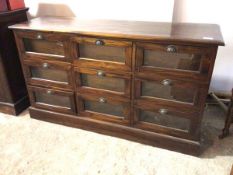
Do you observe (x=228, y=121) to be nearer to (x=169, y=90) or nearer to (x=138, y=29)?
(x=169, y=90)

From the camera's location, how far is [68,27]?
152 centimetres

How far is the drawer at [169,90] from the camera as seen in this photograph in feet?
4.50

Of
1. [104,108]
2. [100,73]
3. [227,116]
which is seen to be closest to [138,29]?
[100,73]

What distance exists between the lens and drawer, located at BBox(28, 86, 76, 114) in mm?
1785

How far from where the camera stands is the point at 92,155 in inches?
62.7

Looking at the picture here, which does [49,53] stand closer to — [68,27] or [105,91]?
[68,27]

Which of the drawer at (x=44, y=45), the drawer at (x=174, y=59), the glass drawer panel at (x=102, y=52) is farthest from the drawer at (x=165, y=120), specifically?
the drawer at (x=44, y=45)

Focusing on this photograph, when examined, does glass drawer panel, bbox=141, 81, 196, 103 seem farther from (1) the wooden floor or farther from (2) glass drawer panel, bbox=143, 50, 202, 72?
(1) the wooden floor

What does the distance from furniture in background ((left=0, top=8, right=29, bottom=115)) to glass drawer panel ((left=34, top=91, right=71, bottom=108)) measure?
0.24 metres

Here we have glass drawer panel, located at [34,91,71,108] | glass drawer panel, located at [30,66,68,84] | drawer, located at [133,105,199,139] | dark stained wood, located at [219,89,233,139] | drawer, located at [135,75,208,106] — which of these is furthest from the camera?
glass drawer panel, located at [34,91,71,108]

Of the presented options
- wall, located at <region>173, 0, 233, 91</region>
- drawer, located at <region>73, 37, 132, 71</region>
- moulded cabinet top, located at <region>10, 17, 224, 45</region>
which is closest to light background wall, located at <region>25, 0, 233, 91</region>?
wall, located at <region>173, 0, 233, 91</region>

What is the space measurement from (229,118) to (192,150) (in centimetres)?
38

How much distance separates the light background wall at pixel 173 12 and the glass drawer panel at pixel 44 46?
0.53 m

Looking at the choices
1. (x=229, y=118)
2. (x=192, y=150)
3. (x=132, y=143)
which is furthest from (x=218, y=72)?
(x=132, y=143)
